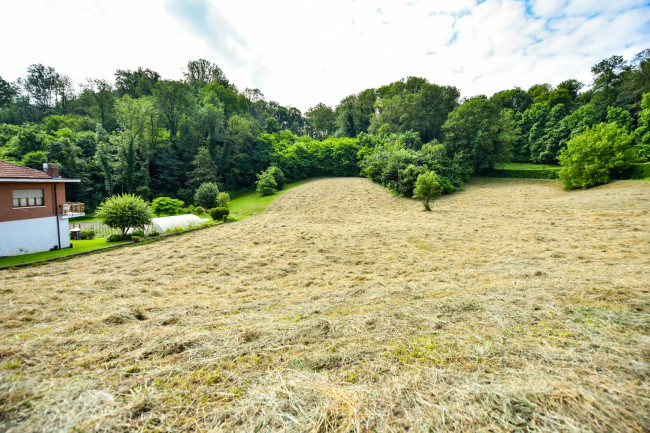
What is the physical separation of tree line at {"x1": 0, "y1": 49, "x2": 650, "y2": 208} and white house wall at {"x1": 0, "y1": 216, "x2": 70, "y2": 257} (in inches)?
669

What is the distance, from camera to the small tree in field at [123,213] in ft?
44.2

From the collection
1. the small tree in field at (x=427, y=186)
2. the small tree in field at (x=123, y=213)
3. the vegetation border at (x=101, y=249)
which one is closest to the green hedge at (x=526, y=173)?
the small tree in field at (x=427, y=186)

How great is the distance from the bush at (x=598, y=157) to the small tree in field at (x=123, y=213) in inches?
1409

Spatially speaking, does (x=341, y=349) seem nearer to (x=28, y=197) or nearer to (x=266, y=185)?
(x=28, y=197)

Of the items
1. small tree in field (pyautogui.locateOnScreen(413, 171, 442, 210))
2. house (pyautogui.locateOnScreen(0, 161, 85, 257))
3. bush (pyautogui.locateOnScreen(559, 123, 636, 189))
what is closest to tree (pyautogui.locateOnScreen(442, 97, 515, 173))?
bush (pyautogui.locateOnScreen(559, 123, 636, 189))

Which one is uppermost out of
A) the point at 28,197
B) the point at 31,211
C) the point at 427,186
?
the point at 427,186

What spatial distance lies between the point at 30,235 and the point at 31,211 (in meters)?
1.13

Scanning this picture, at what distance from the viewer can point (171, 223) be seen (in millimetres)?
16031

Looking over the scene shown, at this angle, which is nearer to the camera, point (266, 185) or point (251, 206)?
point (251, 206)

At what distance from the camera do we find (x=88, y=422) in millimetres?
1578

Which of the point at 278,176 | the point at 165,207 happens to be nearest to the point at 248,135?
the point at 278,176

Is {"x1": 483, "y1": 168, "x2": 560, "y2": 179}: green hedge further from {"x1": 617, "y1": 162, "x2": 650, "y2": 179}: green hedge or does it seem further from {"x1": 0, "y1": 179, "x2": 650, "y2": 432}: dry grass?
{"x1": 0, "y1": 179, "x2": 650, "y2": 432}: dry grass

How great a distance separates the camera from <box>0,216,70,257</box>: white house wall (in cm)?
1062

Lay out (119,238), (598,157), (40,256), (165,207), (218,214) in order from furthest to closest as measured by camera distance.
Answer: (598,157), (165,207), (218,214), (119,238), (40,256)
